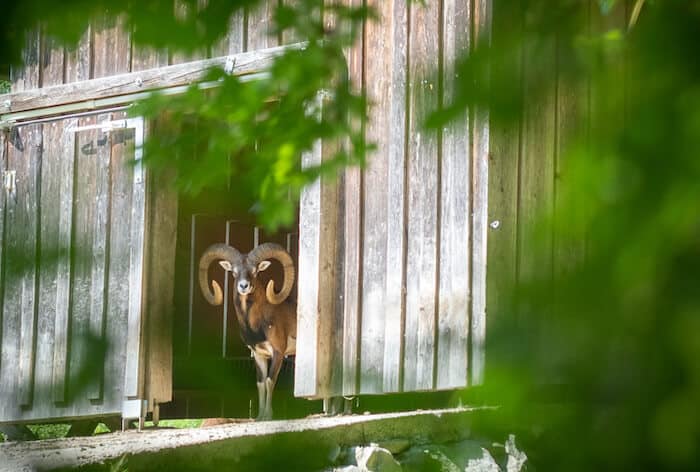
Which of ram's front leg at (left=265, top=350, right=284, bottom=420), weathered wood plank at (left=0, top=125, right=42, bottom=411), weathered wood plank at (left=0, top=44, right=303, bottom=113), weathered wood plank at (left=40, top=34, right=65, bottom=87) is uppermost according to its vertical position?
weathered wood plank at (left=40, top=34, right=65, bottom=87)

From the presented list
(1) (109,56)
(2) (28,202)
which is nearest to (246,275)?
(2) (28,202)

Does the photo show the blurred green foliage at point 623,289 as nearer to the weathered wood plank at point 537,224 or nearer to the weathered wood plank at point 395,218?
the weathered wood plank at point 537,224

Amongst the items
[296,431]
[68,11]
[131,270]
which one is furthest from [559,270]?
[131,270]

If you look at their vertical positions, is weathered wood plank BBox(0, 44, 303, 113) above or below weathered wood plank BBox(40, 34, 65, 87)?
below

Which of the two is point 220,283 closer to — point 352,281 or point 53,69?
point 53,69

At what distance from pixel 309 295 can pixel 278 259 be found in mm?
4520

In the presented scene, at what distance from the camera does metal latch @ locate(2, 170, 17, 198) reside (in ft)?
37.4

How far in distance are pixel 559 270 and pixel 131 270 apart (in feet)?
31.6

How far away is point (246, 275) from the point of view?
1366cm

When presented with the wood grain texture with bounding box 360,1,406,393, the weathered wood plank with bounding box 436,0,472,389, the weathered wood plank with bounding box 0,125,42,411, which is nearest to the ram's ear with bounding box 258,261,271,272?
the weathered wood plank with bounding box 0,125,42,411

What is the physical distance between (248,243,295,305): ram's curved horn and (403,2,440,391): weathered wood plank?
15.9ft

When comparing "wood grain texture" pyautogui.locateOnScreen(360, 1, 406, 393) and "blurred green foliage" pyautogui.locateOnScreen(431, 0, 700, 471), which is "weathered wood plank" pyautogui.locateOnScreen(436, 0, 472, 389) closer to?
"wood grain texture" pyautogui.locateOnScreen(360, 1, 406, 393)

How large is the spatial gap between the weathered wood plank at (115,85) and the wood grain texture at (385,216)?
934 mm

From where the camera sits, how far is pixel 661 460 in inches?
37.0
